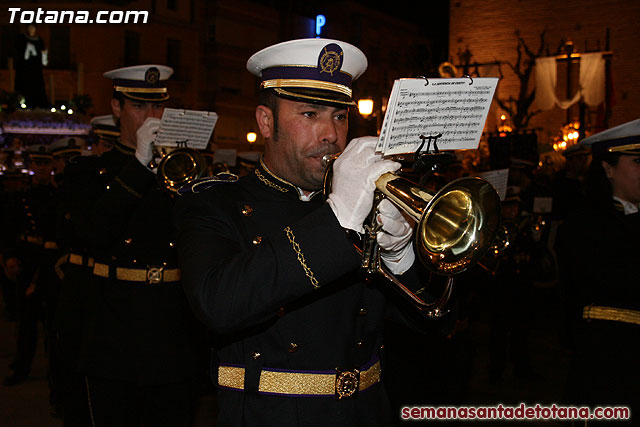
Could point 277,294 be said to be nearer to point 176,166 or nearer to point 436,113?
point 436,113

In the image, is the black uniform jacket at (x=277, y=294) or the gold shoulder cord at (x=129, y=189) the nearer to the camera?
the black uniform jacket at (x=277, y=294)

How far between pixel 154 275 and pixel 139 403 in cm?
72

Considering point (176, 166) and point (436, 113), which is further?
point (176, 166)

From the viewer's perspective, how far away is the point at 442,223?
6.75 feet

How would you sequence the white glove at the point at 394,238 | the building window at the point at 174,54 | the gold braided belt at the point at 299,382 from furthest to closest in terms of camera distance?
the building window at the point at 174,54 → the gold braided belt at the point at 299,382 → the white glove at the point at 394,238

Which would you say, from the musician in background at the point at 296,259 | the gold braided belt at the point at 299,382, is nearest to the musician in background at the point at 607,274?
the musician in background at the point at 296,259

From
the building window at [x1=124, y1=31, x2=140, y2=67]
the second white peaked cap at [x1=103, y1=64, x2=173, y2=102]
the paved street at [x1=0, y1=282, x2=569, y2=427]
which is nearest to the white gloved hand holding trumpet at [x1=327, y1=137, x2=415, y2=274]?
the second white peaked cap at [x1=103, y1=64, x2=173, y2=102]

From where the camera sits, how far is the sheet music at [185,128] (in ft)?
11.6

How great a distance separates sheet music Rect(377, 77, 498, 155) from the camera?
1788 millimetres

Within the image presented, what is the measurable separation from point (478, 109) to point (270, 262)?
773mm

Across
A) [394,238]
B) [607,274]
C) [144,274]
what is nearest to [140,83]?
[144,274]

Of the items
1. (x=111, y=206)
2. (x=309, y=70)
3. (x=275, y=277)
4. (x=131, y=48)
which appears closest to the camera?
(x=275, y=277)

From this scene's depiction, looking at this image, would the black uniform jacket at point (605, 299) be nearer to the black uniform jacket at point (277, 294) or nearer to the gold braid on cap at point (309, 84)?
the black uniform jacket at point (277, 294)

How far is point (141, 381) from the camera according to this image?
11.5ft
